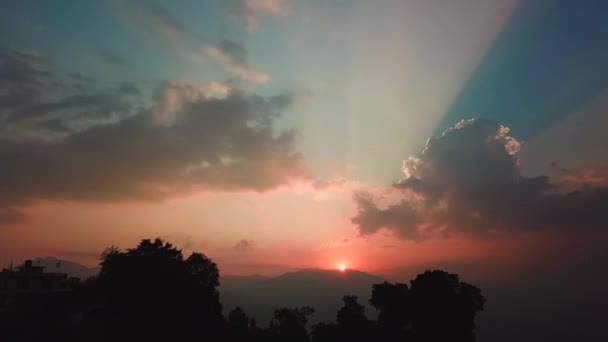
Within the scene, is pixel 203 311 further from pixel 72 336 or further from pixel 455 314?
pixel 455 314

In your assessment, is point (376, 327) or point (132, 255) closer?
point (132, 255)

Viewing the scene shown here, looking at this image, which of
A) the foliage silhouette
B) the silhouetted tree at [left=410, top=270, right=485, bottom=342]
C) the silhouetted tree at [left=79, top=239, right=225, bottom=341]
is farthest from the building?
the silhouetted tree at [left=410, top=270, right=485, bottom=342]

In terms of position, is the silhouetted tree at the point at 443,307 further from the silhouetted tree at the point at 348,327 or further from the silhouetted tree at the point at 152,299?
the silhouetted tree at the point at 152,299

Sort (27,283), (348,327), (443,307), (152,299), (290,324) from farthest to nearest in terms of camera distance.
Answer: (290,324), (348,327), (27,283), (443,307), (152,299)

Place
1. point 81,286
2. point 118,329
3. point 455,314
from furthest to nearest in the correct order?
point 455,314 → point 81,286 → point 118,329

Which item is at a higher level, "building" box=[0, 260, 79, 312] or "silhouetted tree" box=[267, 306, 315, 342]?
"building" box=[0, 260, 79, 312]

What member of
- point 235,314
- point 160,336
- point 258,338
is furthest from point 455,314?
point 160,336

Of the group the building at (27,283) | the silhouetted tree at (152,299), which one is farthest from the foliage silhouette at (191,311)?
the building at (27,283)

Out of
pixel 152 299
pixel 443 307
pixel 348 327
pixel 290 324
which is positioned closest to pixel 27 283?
pixel 152 299

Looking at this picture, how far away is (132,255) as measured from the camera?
5981 cm

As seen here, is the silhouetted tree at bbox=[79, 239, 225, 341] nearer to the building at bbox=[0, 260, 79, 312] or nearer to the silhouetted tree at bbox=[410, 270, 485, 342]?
the building at bbox=[0, 260, 79, 312]

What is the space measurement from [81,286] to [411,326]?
180 feet

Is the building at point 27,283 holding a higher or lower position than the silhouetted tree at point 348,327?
higher

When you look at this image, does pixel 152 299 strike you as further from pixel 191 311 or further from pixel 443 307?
pixel 443 307
